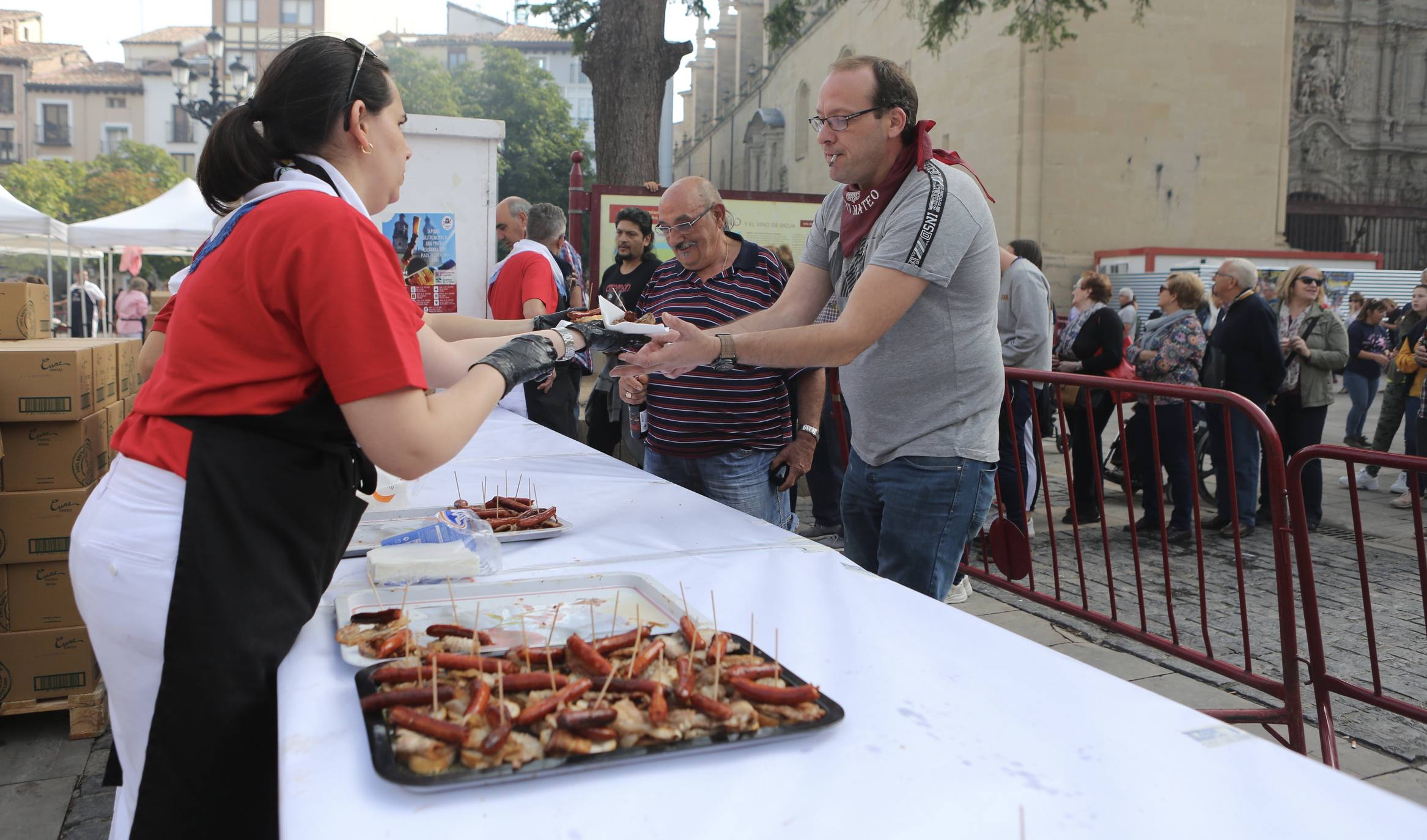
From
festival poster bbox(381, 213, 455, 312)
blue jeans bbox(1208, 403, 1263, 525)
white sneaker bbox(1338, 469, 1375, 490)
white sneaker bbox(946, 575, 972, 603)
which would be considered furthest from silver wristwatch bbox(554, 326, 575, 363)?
white sneaker bbox(1338, 469, 1375, 490)

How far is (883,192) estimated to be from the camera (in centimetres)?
291

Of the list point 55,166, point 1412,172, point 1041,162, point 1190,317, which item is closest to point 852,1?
point 1041,162

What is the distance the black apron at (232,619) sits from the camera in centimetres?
169

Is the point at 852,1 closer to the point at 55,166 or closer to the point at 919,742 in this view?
the point at 919,742

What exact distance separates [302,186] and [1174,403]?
7592 millimetres

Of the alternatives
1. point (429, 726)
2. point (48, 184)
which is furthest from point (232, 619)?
point (48, 184)

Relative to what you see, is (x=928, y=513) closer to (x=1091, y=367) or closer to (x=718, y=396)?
(x=718, y=396)

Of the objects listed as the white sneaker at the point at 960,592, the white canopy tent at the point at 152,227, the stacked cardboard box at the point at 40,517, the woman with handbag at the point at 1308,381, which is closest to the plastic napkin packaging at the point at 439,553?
the stacked cardboard box at the point at 40,517

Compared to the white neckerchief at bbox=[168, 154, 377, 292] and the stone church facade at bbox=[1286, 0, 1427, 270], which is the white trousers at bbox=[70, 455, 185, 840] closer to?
the white neckerchief at bbox=[168, 154, 377, 292]

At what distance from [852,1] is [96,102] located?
61.7 m

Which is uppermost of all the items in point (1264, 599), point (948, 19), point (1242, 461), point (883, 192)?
point (948, 19)

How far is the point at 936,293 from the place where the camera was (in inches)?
111

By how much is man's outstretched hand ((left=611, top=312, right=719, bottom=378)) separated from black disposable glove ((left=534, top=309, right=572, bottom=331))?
11.3 inches

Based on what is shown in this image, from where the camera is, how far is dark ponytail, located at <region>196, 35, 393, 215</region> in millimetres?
1868
